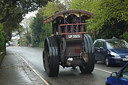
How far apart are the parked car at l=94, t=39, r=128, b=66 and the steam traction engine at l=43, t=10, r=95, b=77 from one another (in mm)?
3635

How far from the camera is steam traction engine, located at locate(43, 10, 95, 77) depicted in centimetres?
1146

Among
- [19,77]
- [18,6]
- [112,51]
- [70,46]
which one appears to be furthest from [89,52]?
[18,6]

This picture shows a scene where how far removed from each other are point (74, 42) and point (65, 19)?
132cm

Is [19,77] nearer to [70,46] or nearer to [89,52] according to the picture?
[70,46]

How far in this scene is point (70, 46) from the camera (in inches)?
463

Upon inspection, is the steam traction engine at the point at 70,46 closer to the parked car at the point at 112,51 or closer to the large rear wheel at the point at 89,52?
the large rear wheel at the point at 89,52

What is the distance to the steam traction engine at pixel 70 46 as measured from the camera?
1146cm

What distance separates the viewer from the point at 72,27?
11.5 meters

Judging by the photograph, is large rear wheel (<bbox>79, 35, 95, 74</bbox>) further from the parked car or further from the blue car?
the blue car

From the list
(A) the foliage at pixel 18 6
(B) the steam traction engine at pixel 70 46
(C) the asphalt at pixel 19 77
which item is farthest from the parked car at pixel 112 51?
(A) the foliage at pixel 18 6

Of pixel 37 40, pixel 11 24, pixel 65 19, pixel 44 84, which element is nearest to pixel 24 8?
pixel 11 24

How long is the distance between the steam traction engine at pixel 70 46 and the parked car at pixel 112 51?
3635 mm

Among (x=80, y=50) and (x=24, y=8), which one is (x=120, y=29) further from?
(x=80, y=50)

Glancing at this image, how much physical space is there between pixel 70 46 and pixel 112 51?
15.8ft
